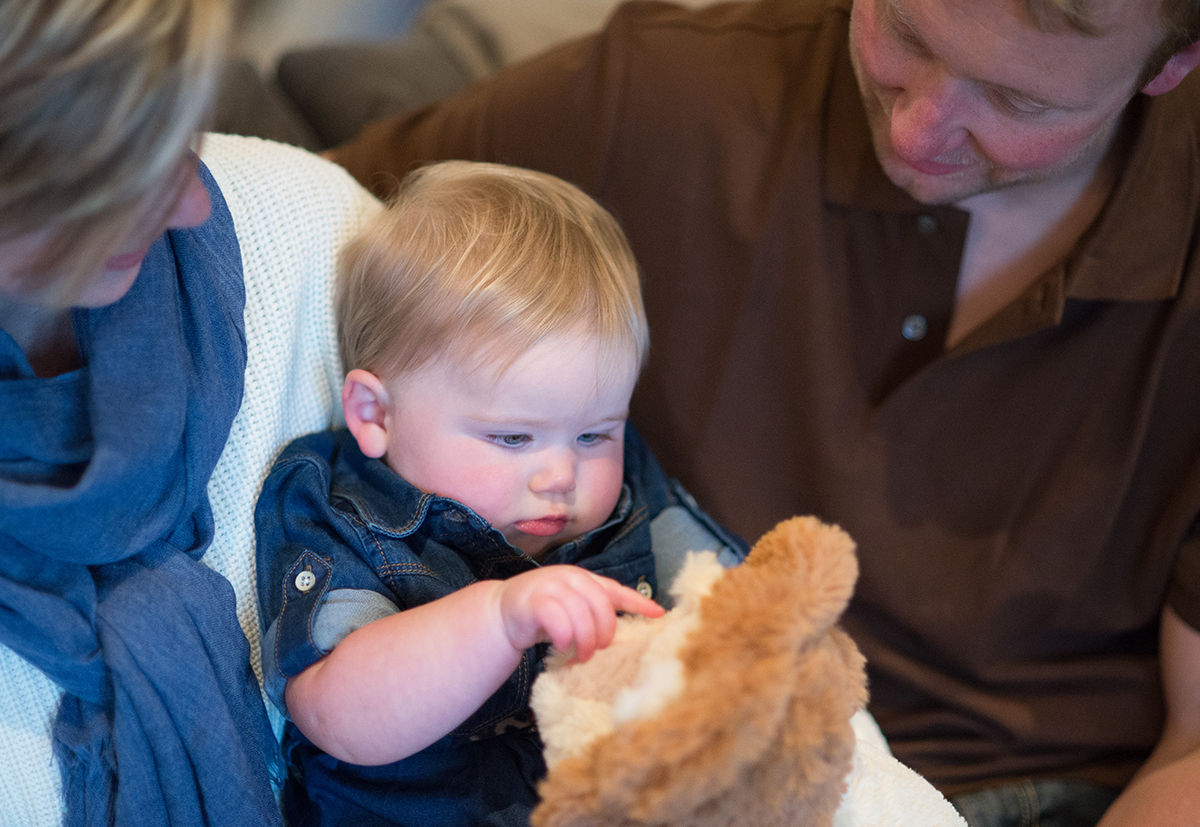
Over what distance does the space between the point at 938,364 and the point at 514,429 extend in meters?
0.62

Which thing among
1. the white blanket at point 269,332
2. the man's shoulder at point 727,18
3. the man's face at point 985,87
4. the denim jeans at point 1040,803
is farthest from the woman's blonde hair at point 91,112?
the denim jeans at point 1040,803

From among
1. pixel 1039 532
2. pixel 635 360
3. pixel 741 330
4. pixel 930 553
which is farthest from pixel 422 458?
pixel 1039 532

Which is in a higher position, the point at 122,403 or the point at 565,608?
the point at 122,403

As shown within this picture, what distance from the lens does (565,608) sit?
2.67 ft

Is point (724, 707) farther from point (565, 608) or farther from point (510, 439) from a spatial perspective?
point (510, 439)

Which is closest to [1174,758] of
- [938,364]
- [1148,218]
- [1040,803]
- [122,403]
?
[1040,803]

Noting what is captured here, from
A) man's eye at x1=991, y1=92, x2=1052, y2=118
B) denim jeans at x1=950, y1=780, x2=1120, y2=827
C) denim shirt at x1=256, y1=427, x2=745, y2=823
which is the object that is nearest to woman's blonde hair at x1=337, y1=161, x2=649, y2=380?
denim shirt at x1=256, y1=427, x2=745, y2=823

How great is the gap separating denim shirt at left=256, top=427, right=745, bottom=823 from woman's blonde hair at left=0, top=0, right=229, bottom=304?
385mm

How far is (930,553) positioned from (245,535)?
0.93 meters

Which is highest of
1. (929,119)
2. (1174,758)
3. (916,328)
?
(929,119)

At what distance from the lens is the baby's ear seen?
1.12m

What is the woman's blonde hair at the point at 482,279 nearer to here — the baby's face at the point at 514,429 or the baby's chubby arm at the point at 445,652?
the baby's face at the point at 514,429

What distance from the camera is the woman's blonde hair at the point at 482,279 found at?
107cm

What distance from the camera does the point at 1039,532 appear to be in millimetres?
1324
